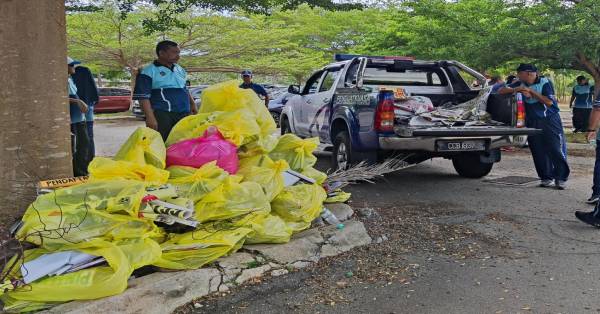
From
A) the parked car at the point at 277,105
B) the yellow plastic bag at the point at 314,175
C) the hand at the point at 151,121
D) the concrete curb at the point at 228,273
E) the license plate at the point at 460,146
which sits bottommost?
the parked car at the point at 277,105

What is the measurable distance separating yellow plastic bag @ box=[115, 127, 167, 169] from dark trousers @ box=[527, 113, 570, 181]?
5270mm

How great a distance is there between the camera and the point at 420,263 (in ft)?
14.3

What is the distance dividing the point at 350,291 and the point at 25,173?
2.52 m

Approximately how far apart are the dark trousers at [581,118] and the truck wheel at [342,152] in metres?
9.68

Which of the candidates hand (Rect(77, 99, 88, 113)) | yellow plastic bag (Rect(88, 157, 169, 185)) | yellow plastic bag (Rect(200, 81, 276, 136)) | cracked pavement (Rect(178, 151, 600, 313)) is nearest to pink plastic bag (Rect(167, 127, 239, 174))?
yellow plastic bag (Rect(88, 157, 169, 185))

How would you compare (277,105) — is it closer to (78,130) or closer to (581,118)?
(581,118)

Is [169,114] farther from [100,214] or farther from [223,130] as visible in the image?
[100,214]

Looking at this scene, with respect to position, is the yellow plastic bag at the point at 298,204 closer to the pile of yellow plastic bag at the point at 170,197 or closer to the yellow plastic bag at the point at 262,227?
the pile of yellow plastic bag at the point at 170,197

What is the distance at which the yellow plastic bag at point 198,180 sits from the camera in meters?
4.07

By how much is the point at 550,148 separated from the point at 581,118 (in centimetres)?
848

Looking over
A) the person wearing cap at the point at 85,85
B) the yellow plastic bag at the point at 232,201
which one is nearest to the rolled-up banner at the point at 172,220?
the yellow plastic bag at the point at 232,201

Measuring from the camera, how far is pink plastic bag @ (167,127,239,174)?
443 cm

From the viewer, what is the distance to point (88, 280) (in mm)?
3203

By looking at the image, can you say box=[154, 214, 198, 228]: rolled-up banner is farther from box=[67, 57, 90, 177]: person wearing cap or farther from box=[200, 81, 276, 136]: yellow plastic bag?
box=[67, 57, 90, 177]: person wearing cap
